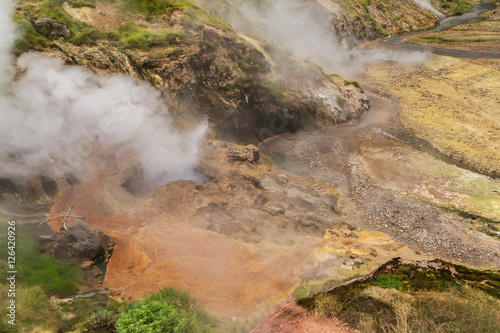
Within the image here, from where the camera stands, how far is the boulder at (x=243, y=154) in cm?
1551

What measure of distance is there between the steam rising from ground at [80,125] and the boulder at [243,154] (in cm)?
211

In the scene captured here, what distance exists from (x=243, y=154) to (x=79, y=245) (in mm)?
9257

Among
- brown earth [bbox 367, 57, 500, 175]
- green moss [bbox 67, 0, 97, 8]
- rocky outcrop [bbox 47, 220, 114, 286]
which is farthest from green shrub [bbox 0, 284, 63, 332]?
brown earth [bbox 367, 57, 500, 175]

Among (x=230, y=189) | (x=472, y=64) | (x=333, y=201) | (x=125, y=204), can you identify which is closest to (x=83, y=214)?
(x=125, y=204)

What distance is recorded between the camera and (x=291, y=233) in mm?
11430

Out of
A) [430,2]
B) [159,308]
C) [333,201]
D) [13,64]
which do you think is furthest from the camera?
[430,2]

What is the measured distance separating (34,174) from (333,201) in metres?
14.1

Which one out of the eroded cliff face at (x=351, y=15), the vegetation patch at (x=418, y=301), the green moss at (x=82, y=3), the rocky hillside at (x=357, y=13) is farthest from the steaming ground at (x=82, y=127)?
the rocky hillside at (x=357, y=13)

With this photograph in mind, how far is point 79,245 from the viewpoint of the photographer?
8898 millimetres

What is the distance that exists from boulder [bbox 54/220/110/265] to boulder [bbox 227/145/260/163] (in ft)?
26.2

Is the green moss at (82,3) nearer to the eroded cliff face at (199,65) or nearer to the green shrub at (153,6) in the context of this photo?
the eroded cliff face at (199,65)

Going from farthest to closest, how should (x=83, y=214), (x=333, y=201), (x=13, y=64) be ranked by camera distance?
1. (x=333, y=201)
2. (x=13, y=64)
3. (x=83, y=214)

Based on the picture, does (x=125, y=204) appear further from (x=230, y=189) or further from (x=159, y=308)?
(x=159, y=308)

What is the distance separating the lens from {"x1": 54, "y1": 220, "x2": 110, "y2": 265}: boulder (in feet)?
29.0
